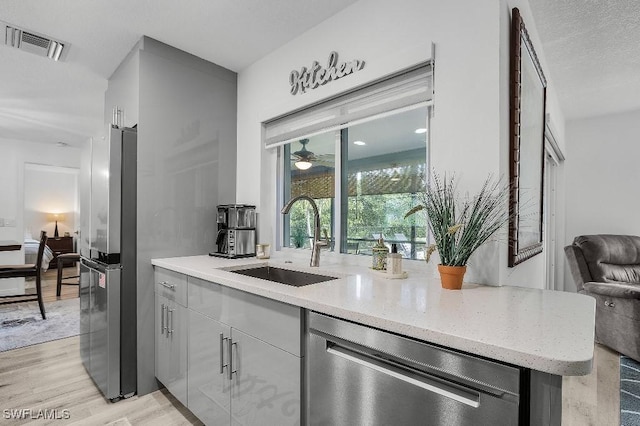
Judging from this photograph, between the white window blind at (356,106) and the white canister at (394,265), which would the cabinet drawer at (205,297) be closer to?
the white canister at (394,265)

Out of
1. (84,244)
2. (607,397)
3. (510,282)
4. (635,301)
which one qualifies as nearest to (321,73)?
(510,282)

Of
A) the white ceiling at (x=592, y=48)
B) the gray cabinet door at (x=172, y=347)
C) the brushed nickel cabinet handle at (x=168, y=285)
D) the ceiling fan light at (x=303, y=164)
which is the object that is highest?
the white ceiling at (x=592, y=48)

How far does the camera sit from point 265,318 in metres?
1.43

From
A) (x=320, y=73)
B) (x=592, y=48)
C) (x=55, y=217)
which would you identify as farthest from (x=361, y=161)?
(x=55, y=217)

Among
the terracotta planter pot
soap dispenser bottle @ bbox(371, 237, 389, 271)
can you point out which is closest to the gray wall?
soap dispenser bottle @ bbox(371, 237, 389, 271)

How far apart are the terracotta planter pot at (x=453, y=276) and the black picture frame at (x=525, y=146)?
356 millimetres

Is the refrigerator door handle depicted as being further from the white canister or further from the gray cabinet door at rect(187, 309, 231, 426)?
the white canister

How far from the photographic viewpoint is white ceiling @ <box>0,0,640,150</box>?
2.00m

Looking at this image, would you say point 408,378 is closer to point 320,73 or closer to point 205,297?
point 205,297

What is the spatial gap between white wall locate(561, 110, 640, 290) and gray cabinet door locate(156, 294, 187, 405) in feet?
15.2

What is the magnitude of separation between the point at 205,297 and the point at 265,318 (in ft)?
1.83

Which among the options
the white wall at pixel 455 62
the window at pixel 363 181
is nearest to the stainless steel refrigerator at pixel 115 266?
the window at pixel 363 181

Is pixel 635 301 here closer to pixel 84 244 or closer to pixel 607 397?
pixel 607 397

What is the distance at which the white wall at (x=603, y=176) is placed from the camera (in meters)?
3.94
